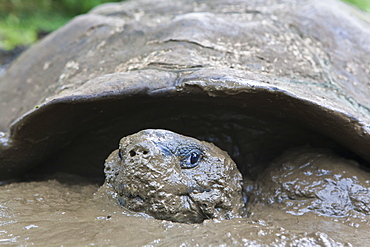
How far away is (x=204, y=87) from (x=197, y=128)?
450 mm

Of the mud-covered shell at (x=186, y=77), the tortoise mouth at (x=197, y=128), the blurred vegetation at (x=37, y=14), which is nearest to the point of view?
the mud-covered shell at (x=186, y=77)

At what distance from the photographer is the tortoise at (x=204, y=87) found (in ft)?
5.18

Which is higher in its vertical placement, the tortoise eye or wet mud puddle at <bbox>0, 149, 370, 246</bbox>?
the tortoise eye

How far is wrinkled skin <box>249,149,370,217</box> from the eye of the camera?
1580 mm

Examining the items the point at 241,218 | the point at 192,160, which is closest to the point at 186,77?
the point at 192,160

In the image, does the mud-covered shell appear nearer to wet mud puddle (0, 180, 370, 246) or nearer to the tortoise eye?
the tortoise eye

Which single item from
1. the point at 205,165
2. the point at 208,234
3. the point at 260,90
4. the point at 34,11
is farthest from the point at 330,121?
the point at 34,11

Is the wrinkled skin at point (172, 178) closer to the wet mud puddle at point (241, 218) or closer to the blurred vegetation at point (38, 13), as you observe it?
the wet mud puddle at point (241, 218)

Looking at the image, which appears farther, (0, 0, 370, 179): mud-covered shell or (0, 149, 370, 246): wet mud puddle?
(0, 0, 370, 179): mud-covered shell

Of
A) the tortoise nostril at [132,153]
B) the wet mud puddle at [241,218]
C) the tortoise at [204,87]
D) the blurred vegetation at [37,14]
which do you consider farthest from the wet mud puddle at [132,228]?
the blurred vegetation at [37,14]

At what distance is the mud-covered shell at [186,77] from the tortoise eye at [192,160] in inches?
9.4

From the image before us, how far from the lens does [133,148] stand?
1.40 metres

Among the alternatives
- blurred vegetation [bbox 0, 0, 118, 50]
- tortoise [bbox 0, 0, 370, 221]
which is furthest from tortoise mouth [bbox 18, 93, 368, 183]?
blurred vegetation [bbox 0, 0, 118, 50]

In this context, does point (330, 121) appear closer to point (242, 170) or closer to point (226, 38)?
point (242, 170)
